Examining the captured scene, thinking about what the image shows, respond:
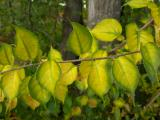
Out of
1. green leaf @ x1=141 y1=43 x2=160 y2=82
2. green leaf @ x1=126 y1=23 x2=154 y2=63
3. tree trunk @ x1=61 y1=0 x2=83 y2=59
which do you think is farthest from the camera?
tree trunk @ x1=61 y1=0 x2=83 y2=59

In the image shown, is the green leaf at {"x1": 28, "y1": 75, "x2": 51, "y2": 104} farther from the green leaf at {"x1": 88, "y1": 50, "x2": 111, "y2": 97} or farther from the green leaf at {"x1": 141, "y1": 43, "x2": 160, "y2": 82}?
the green leaf at {"x1": 141, "y1": 43, "x2": 160, "y2": 82}

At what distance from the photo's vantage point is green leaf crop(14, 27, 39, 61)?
3.06 ft

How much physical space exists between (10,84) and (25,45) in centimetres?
11

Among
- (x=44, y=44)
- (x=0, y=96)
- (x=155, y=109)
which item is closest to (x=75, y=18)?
(x=44, y=44)

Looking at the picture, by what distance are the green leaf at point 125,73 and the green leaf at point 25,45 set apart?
0.70 feet

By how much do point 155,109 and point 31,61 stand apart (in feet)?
8.82

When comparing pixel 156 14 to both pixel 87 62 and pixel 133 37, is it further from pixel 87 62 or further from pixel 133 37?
pixel 87 62

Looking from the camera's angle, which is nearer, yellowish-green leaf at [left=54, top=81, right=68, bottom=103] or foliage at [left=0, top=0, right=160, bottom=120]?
foliage at [left=0, top=0, right=160, bottom=120]

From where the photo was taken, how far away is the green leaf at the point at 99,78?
90 cm

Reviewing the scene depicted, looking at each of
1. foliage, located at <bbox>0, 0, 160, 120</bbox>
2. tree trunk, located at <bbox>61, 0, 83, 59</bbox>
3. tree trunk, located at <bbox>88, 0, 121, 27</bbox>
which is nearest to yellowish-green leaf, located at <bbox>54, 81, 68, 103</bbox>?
foliage, located at <bbox>0, 0, 160, 120</bbox>

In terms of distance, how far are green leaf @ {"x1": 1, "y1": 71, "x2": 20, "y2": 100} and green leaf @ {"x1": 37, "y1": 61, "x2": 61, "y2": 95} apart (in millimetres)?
114

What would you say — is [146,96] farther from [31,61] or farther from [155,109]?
[31,61]

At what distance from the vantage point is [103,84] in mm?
896

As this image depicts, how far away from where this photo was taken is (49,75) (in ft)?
2.88
